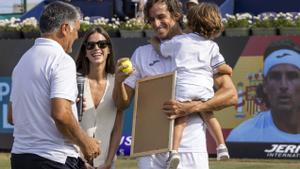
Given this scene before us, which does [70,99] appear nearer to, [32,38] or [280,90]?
[280,90]

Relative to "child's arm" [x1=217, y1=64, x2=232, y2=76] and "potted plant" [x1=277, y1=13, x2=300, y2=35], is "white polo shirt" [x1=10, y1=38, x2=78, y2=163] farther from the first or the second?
"potted plant" [x1=277, y1=13, x2=300, y2=35]

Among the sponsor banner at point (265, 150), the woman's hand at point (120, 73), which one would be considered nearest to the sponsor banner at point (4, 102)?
the sponsor banner at point (265, 150)

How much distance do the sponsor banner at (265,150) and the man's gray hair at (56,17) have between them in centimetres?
805

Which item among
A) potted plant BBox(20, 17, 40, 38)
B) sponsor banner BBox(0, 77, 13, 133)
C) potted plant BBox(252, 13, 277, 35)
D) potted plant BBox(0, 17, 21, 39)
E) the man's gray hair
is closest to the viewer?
the man's gray hair

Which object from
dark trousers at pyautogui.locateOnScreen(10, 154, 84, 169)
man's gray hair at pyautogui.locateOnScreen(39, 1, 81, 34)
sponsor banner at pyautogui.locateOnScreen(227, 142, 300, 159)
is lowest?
sponsor banner at pyautogui.locateOnScreen(227, 142, 300, 159)

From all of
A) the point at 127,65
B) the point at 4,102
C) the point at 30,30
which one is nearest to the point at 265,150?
the point at 4,102

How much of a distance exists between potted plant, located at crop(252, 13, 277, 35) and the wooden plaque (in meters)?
8.08

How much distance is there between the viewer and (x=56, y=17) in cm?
530

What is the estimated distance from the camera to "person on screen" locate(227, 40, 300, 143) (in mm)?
12898

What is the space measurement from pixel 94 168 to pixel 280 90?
737cm

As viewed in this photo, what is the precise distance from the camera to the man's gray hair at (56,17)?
17.4 ft

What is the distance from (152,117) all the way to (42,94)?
804 mm

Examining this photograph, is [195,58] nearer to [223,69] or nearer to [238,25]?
[223,69]

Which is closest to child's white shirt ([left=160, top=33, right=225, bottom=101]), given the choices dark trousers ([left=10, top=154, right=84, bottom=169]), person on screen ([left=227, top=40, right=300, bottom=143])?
dark trousers ([left=10, top=154, right=84, bottom=169])
